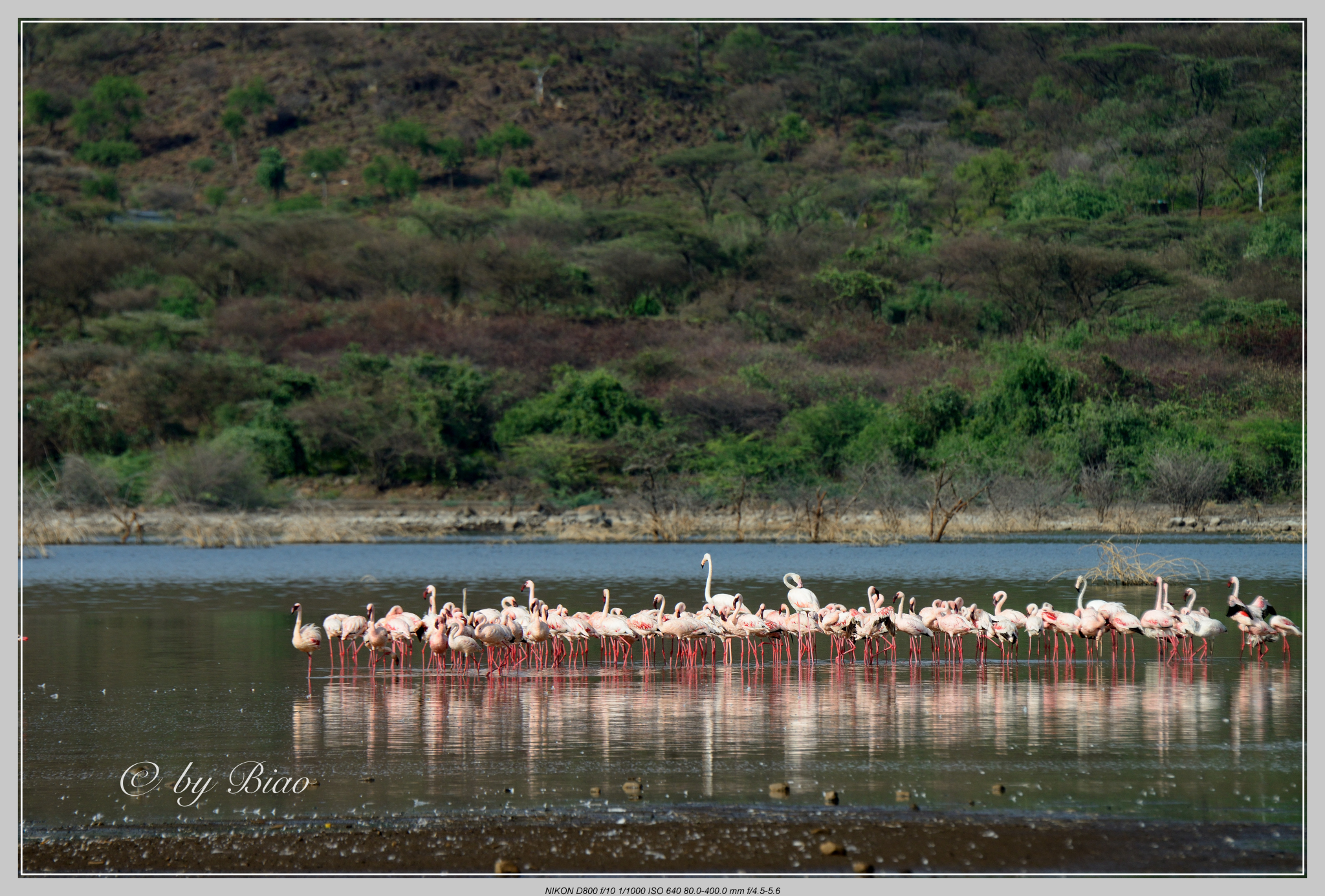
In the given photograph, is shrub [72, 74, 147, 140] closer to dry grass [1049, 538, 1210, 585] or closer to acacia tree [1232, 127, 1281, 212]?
acacia tree [1232, 127, 1281, 212]

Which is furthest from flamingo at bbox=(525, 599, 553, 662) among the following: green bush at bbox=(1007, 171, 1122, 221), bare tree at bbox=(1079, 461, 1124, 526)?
green bush at bbox=(1007, 171, 1122, 221)

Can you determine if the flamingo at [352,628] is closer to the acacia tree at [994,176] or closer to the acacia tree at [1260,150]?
the acacia tree at [1260,150]

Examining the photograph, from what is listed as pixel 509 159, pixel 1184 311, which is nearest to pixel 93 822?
pixel 1184 311

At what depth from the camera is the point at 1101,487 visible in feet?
111

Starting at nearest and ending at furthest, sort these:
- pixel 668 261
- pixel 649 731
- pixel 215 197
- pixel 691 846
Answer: pixel 691 846 → pixel 649 731 → pixel 668 261 → pixel 215 197

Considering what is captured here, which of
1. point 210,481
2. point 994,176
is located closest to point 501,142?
point 994,176

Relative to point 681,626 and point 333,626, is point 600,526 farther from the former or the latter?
point 681,626

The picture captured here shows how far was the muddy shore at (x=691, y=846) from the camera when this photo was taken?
693 cm

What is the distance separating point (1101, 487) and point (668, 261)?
3883 centimetres

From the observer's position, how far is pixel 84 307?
6900 centimetres

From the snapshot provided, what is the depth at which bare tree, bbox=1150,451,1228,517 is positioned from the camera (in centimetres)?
3384

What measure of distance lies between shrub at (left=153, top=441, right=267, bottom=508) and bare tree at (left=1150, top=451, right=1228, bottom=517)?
24.6m

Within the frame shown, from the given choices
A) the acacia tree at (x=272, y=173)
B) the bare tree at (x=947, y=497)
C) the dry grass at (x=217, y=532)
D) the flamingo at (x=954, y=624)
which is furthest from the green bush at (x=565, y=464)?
the acacia tree at (x=272, y=173)

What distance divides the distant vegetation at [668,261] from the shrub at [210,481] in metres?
0.13
